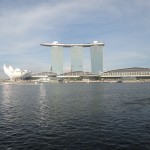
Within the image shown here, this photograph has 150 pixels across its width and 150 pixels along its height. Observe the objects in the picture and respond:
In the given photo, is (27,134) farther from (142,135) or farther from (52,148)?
(142,135)

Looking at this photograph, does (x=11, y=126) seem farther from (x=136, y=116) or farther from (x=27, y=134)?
(x=136, y=116)

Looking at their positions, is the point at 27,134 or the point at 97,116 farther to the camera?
the point at 97,116

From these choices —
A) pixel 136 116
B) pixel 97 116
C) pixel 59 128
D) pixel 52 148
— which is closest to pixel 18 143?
pixel 52 148

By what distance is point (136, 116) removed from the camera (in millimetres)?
40281

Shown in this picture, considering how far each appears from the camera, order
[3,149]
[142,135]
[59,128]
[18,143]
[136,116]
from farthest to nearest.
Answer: [136,116]
[59,128]
[142,135]
[18,143]
[3,149]

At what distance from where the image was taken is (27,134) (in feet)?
97.9

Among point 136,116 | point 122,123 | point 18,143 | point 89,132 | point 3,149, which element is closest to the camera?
point 3,149

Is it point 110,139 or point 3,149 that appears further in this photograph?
point 110,139

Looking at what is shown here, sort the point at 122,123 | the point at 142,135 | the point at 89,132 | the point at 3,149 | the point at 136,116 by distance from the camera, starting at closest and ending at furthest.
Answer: the point at 3,149, the point at 142,135, the point at 89,132, the point at 122,123, the point at 136,116

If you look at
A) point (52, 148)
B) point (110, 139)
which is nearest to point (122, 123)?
point (110, 139)

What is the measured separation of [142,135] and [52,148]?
10203mm

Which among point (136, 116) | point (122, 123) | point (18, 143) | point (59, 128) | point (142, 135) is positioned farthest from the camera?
point (136, 116)

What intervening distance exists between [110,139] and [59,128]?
25.6ft

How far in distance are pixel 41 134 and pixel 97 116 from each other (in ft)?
43.4
